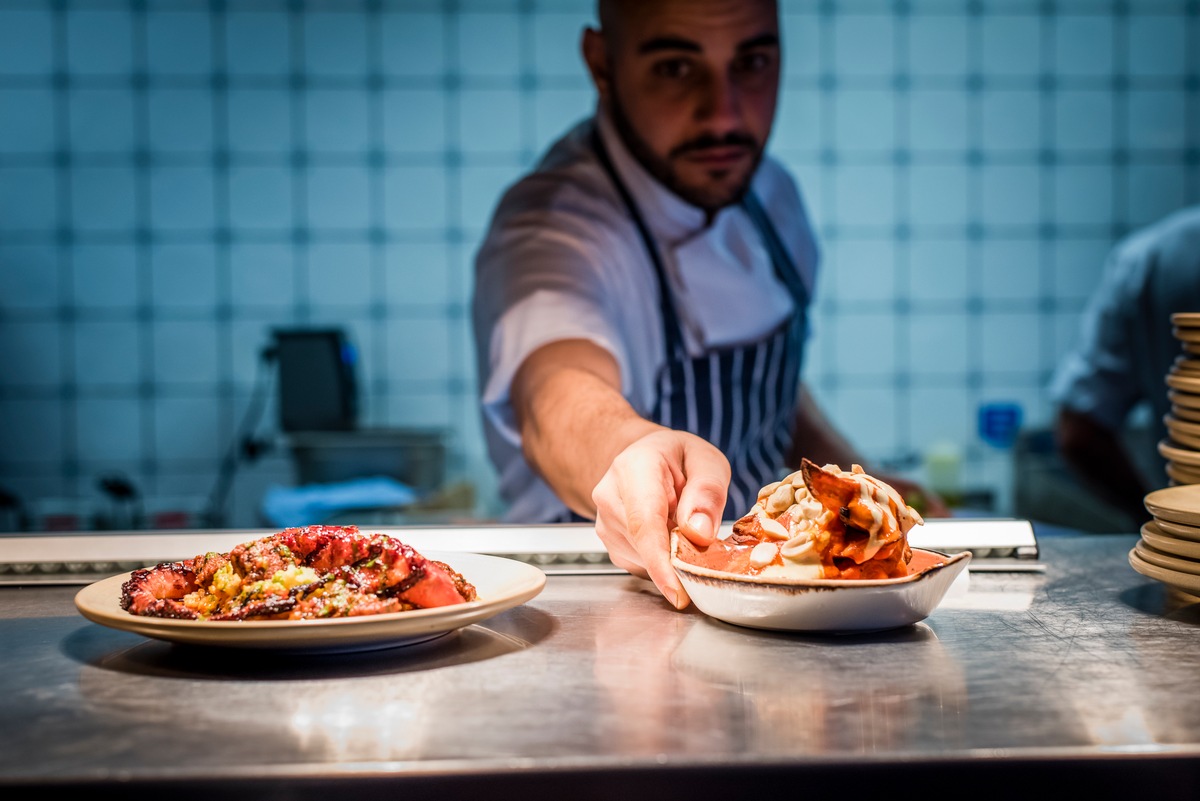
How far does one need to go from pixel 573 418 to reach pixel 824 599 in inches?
40.2

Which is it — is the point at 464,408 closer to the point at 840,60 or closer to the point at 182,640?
the point at 840,60

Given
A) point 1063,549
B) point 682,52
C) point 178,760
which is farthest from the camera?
point 682,52

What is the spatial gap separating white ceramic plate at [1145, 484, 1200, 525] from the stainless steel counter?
88mm

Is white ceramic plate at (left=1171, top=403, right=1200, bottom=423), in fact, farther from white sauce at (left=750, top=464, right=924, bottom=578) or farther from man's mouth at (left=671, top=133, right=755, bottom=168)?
man's mouth at (left=671, top=133, right=755, bottom=168)

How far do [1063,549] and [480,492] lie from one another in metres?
2.51

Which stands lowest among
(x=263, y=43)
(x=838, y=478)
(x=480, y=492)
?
(x=480, y=492)

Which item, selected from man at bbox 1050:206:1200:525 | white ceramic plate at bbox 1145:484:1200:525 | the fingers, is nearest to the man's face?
man at bbox 1050:206:1200:525

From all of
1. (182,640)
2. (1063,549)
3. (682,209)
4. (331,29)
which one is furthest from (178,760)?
(331,29)

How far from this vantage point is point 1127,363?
3215 millimetres

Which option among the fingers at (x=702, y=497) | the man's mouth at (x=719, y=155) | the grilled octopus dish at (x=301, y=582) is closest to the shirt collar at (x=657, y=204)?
the man's mouth at (x=719, y=155)

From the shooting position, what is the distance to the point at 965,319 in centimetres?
381

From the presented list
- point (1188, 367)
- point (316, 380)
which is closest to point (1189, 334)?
point (1188, 367)

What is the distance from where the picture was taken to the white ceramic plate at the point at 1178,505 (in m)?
0.93

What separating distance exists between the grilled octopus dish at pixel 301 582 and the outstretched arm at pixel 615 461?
0.20 meters
